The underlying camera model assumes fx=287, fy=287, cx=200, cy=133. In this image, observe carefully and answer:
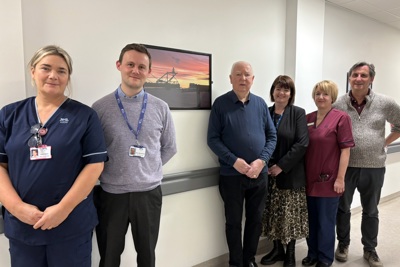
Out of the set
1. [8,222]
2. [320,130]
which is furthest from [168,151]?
[320,130]

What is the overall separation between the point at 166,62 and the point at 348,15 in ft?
9.65

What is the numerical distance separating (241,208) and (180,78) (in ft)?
3.85

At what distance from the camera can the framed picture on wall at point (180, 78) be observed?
2.17 meters

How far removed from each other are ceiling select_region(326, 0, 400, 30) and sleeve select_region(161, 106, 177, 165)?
2822 mm

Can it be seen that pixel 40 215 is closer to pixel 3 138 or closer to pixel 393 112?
pixel 3 138

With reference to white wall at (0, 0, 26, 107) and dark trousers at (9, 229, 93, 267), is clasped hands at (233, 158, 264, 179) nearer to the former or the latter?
dark trousers at (9, 229, 93, 267)

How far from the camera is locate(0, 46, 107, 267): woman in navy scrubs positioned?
132cm

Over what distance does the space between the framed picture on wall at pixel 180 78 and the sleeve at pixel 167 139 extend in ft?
1.33

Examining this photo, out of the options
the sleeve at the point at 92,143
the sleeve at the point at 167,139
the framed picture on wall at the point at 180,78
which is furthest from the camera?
the framed picture on wall at the point at 180,78

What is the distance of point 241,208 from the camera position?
92.8 inches

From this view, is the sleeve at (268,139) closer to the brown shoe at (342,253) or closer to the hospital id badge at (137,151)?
the hospital id badge at (137,151)

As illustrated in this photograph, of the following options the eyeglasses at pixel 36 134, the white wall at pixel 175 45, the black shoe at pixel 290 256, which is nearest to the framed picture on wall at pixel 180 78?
the white wall at pixel 175 45

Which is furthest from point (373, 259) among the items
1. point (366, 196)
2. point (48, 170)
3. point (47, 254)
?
point (48, 170)

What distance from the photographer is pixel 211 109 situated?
8.11 ft
